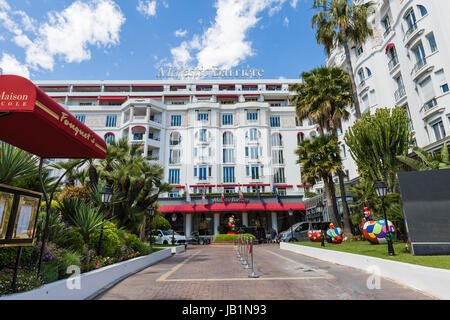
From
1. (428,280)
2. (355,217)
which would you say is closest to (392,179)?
(355,217)

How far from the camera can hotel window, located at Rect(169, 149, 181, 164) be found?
116ft

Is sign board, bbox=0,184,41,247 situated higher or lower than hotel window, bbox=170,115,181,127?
lower

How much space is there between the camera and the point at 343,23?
18594 mm

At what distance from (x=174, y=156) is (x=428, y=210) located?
30.9 meters

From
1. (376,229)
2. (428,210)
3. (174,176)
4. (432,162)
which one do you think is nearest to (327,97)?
(432,162)

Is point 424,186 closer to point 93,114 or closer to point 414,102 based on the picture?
point 414,102

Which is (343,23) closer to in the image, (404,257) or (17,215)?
(404,257)

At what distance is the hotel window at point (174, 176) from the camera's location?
112 ft

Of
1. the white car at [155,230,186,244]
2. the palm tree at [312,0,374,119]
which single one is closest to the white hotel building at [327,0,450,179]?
the palm tree at [312,0,374,119]

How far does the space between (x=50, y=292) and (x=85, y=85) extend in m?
47.3

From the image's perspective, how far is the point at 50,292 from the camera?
4219 millimetres

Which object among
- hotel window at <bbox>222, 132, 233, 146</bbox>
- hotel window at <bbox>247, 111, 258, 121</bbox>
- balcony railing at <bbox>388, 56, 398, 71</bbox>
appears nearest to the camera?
balcony railing at <bbox>388, 56, 398, 71</bbox>

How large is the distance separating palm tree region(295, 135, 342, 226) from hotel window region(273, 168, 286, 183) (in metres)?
15.2

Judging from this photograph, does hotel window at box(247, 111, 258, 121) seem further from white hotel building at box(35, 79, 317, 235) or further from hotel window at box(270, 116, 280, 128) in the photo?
hotel window at box(270, 116, 280, 128)
